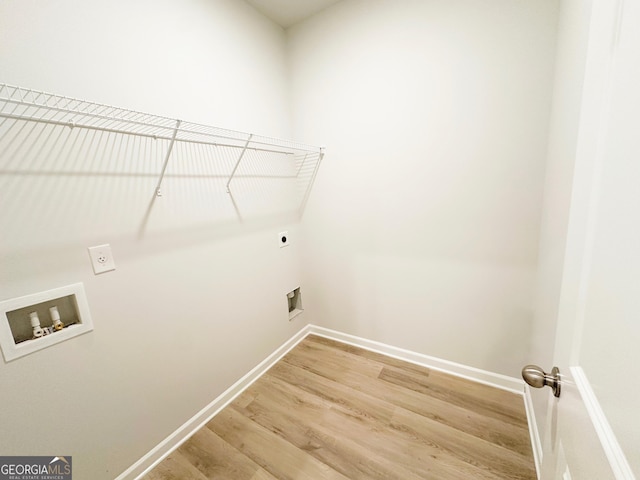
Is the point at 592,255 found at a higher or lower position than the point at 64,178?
lower

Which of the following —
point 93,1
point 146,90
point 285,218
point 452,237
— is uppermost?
point 93,1

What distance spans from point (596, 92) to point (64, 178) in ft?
5.44

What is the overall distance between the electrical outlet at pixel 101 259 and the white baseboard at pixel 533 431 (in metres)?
2.18

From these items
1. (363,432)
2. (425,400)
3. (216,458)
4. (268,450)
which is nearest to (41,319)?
(216,458)

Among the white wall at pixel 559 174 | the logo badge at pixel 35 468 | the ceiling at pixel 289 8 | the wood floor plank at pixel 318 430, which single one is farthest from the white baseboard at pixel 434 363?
the ceiling at pixel 289 8

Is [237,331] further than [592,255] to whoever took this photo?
Yes

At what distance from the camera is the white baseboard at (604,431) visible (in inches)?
12.0

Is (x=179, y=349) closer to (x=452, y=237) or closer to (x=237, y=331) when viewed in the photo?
(x=237, y=331)

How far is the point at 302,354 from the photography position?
220 cm

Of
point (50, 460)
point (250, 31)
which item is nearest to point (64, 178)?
point (50, 460)

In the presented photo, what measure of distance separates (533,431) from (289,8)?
10.4ft

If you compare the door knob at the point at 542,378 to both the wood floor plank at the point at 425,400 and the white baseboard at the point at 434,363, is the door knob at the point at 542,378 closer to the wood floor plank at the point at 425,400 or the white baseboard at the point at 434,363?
the wood floor plank at the point at 425,400

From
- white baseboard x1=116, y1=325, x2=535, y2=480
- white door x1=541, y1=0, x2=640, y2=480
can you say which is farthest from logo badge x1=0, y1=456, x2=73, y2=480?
white door x1=541, y1=0, x2=640, y2=480

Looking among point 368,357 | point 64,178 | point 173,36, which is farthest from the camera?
point 368,357
